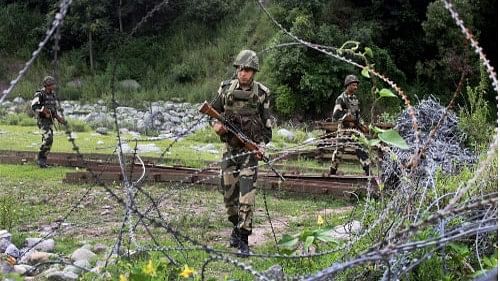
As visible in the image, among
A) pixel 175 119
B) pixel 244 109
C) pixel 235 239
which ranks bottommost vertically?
pixel 175 119

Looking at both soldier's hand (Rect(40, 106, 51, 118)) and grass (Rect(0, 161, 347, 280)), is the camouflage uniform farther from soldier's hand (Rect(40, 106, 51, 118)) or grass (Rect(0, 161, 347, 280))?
grass (Rect(0, 161, 347, 280))

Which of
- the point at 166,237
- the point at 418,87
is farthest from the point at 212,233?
the point at 418,87

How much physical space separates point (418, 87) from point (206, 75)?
8.36 meters

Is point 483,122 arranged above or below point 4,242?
above

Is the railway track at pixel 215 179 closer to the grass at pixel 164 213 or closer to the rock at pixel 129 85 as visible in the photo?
the grass at pixel 164 213

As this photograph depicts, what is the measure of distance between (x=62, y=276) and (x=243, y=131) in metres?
2.20

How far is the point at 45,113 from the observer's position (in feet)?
37.7

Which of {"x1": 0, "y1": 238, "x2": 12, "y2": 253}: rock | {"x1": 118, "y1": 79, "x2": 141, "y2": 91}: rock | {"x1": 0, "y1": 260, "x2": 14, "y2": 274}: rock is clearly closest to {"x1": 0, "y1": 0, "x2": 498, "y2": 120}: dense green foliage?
{"x1": 118, "y1": 79, "x2": 141, "y2": 91}: rock

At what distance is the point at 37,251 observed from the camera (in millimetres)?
5770

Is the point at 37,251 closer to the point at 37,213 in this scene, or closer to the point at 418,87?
the point at 37,213

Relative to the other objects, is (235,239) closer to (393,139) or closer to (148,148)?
(393,139)

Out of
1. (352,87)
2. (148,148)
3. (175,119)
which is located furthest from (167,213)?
(175,119)

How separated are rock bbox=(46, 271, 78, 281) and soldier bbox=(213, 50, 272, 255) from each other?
5.77 feet

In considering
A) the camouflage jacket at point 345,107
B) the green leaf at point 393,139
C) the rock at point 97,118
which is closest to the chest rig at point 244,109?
the green leaf at point 393,139
